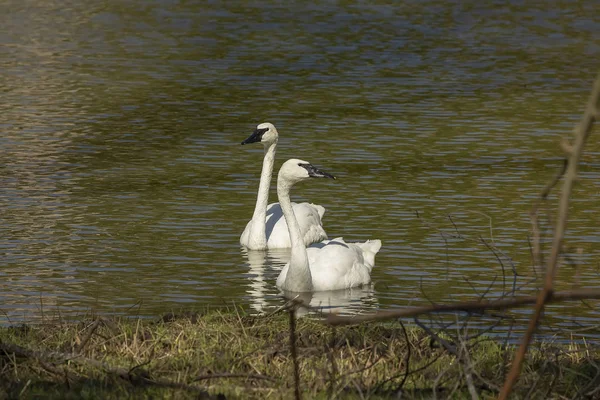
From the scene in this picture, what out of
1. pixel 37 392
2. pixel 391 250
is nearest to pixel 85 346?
pixel 37 392

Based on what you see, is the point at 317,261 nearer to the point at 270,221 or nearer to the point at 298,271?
the point at 298,271

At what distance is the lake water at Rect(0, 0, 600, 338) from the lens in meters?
11.5

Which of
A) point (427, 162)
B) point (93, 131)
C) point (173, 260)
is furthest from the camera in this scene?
point (93, 131)

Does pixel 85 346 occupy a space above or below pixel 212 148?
above

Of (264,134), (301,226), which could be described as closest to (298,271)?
(301,226)

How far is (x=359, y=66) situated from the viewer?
27359mm

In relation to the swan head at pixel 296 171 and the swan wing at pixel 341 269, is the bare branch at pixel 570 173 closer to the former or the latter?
the swan wing at pixel 341 269

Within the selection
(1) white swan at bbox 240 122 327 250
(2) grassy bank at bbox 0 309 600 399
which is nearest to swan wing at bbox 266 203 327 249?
(1) white swan at bbox 240 122 327 250

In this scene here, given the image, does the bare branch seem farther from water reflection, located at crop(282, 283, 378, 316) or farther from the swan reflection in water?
water reflection, located at crop(282, 283, 378, 316)

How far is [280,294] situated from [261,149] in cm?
801

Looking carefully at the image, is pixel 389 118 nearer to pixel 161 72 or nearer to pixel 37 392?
pixel 161 72

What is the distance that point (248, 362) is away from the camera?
277 inches

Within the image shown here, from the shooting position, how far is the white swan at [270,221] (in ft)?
43.5

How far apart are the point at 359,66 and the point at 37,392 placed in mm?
21421
